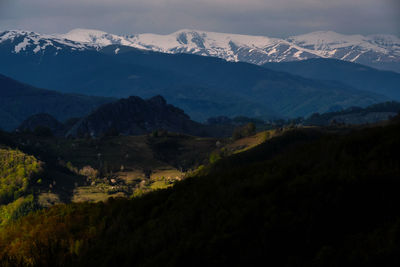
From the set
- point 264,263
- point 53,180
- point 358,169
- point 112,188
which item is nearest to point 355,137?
point 358,169

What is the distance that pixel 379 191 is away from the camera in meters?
26.8

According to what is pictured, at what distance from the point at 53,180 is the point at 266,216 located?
176 m

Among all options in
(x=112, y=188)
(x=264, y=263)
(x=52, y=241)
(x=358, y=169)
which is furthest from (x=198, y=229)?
(x=112, y=188)

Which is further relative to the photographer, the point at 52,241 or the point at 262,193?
the point at 52,241

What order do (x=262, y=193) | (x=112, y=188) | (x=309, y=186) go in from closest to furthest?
(x=309, y=186) → (x=262, y=193) → (x=112, y=188)

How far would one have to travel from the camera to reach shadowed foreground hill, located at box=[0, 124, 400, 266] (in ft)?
80.9

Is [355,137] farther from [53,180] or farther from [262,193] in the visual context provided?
[53,180]

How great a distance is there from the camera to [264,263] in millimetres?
24703

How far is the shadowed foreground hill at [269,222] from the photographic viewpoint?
2467cm

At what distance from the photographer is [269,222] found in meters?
26.7

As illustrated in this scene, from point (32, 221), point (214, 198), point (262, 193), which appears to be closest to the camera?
point (262, 193)

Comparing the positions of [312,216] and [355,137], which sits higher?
[355,137]

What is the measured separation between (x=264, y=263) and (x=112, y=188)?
167 m

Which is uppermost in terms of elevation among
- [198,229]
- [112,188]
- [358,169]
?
[358,169]
